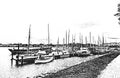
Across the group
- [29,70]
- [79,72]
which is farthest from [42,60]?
[79,72]

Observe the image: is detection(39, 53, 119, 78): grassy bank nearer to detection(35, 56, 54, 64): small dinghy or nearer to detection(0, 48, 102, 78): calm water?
detection(0, 48, 102, 78): calm water

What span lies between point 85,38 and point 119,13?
107 meters

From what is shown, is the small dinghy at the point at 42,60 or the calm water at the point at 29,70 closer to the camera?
the calm water at the point at 29,70

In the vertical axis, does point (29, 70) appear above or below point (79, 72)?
below

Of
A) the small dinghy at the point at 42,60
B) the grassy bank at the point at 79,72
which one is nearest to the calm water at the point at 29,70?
the small dinghy at the point at 42,60

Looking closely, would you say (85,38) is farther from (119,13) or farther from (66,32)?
(119,13)

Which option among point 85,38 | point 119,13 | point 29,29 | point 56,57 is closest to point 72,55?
point 56,57

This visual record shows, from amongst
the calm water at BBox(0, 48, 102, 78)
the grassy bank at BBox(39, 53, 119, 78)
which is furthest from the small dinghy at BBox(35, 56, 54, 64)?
the grassy bank at BBox(39, 53, 119, 78)

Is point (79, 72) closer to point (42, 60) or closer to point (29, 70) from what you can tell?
point (29, 70)

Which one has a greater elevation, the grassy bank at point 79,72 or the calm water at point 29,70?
the grassy bank at point 79,72

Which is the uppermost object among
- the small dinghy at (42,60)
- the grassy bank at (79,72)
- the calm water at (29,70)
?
the grassy bank at (79,72)

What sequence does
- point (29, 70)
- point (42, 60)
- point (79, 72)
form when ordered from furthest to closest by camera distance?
point (42, 60)
point (29, 70)
point (79, 72)

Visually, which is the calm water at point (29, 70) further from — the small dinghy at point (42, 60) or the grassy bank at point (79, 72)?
the grassy bank at point (79, 72)

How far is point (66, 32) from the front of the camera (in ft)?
292
